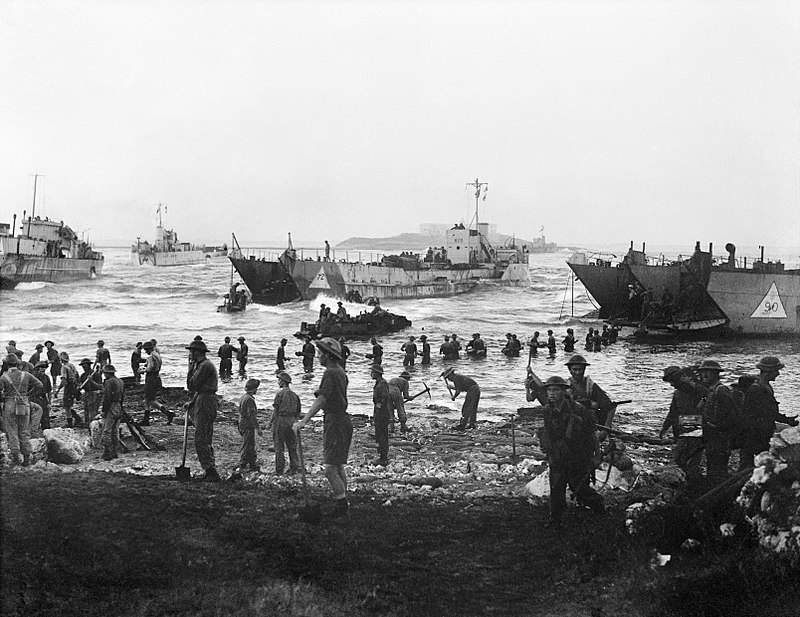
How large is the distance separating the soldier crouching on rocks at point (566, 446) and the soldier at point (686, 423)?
3.87ft

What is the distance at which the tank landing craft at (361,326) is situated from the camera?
10.7m

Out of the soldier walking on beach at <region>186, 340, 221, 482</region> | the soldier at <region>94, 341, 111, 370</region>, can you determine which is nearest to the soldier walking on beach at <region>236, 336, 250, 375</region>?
the soldier at <region>94, 341, 111, 370</region>

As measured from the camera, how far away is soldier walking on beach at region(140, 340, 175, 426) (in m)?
8.08

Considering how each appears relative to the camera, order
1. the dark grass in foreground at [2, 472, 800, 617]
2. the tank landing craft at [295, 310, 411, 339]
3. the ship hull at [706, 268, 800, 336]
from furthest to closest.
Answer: the tank landing craft at [295, 310, 411, 339] < the ship hull at [706, 268, 800, 336] < the dark grass in foreground at [2, 472, 800, 617]

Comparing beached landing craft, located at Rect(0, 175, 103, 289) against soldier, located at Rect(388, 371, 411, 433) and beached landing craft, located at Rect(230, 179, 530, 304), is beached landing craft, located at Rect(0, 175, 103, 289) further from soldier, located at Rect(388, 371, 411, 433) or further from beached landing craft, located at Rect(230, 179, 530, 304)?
soldier, located at Rect(388, 371, 411, 433)

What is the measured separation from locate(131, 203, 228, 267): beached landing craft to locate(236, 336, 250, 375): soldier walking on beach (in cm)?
236

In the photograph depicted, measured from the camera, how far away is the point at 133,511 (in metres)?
4.88

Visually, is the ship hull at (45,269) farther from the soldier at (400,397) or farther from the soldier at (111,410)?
the soldier at (400,397)

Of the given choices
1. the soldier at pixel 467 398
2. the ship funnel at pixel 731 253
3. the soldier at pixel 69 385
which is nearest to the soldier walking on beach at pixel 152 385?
the soldier at pixel 69 385

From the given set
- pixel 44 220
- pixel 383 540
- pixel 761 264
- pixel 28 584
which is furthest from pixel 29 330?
pixel 761 264

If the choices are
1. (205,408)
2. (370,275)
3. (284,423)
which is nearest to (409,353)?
(284,423)

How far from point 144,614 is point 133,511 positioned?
3.37 ft

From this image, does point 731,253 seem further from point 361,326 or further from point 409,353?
point 361,326

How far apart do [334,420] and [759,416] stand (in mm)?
3575
